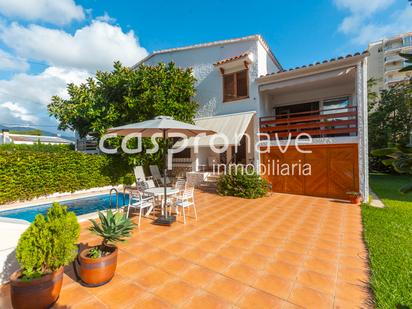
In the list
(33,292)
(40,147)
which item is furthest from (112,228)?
(40,147)

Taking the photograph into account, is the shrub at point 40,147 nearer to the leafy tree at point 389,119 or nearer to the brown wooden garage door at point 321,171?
the brown wooden garage door at point 321,171

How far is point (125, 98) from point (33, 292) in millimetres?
17132

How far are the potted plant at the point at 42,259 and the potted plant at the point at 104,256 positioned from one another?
57cm

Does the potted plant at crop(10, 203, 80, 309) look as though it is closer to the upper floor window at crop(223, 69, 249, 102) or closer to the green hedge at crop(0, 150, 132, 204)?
the green hedge at crop(0, 150, 132, 204)

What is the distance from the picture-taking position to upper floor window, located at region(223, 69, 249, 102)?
67.9 feet

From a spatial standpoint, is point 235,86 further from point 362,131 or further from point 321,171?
point 362,131

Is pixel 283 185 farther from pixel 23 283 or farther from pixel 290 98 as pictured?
pixel 23 283

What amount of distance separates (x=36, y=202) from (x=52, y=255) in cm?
1491

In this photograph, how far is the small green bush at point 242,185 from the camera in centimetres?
1714

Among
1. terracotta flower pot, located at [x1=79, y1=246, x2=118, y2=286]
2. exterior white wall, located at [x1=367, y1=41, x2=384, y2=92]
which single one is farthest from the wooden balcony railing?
exterior white wall, located at [x1=367, y1=41, x2=384, y2=92]

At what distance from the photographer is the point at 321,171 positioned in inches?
674

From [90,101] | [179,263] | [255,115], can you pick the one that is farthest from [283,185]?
[90,101]

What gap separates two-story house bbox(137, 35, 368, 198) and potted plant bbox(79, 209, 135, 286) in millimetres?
12970

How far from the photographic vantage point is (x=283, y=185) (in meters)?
18.8
